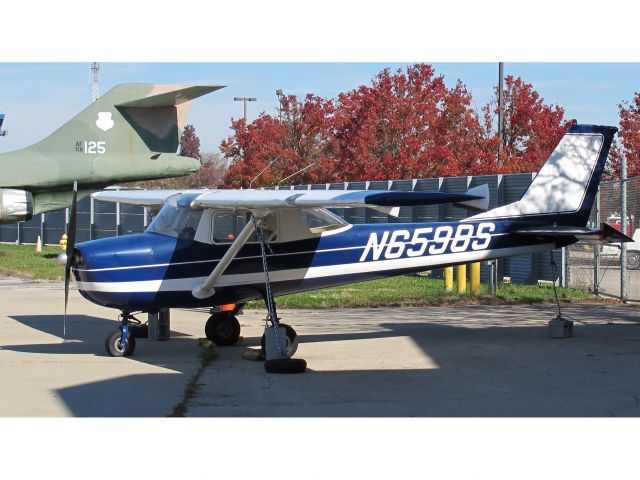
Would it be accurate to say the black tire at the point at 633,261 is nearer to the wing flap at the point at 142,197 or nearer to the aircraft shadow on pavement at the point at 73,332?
the aircraft shadow on pavement at the point at 73,332

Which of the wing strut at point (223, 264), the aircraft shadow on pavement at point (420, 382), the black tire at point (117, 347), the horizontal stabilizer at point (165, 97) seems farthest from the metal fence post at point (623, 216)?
the horizontal stabilizer at point (165, 97)

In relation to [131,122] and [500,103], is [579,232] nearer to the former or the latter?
[131,122]

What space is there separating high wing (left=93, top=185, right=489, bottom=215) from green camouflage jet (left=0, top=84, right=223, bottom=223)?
1271cm

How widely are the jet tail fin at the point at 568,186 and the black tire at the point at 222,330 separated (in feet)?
12.3

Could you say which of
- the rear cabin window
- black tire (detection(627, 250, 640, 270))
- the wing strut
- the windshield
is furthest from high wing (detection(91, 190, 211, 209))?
black tire (detection(627, 250, 640, 270))

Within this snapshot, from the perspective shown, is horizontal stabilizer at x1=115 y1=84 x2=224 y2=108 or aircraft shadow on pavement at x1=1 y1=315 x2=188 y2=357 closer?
aircraft shadow on pavement at x1=1 y1=315 x2=188 y2=357

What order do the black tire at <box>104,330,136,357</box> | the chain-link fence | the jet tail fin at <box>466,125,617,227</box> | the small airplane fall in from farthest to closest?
the chain-link fence → the jet tail fin at <box>466,125,617,227</box> → the black tire at <box>104,330,136,357</box> → the small airplane

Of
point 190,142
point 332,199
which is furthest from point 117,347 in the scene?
point 190,142

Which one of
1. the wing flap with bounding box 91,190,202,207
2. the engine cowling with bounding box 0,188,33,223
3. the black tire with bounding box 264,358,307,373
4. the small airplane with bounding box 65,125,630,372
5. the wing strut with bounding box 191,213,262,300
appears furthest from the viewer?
the engine cowling with bounding box 0,188,33,223

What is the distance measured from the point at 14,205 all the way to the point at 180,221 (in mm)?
12494

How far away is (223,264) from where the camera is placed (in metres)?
11.5

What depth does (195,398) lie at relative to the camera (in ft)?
29.9

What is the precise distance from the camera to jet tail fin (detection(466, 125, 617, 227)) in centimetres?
1317

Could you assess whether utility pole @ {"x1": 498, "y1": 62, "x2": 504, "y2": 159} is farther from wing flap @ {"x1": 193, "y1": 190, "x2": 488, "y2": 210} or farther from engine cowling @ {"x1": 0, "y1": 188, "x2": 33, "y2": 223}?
wing flap @ {"x1": 193, "y1": 190, "x2": 488, "y2": 210}
